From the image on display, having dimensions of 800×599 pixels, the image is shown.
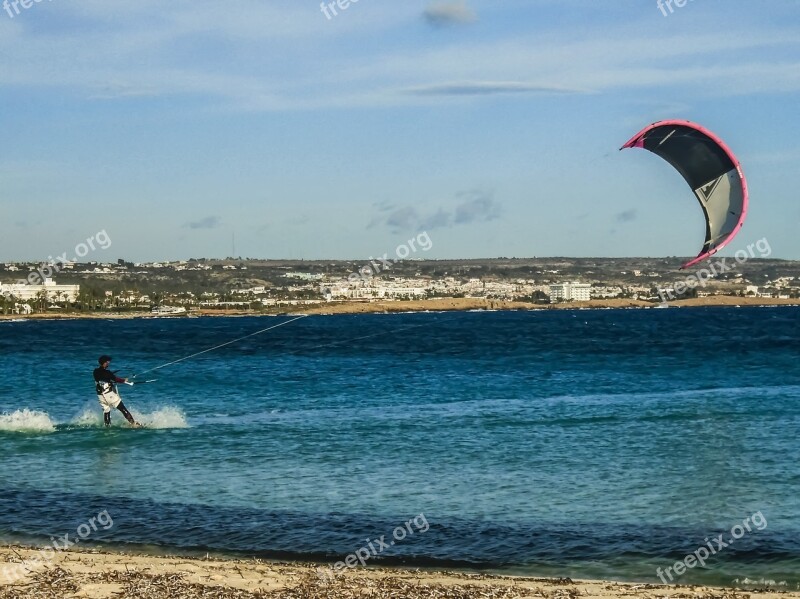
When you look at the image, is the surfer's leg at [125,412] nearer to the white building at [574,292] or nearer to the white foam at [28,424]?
the white foam at [28,424]

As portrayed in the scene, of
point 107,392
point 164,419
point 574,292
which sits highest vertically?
point 574,292

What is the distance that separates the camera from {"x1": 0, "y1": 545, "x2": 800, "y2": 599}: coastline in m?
9.73

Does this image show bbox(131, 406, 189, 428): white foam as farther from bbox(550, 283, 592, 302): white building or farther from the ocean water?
bbox(550, 283, 592, 302): white building

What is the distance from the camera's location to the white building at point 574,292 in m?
182

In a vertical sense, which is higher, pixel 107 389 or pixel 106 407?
pixel 107 389

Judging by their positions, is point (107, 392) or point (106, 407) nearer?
point (107, 392)

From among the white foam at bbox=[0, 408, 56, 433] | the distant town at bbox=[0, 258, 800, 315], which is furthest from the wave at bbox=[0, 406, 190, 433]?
the distant town at bbox=[0, 258, 800, 315]

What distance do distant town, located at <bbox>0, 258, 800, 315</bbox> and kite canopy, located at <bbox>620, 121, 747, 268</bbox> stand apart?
116 m

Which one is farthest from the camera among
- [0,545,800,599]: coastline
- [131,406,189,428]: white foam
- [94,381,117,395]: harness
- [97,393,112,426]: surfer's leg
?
[131,406,189,428]: white foam

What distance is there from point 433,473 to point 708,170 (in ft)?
25.7

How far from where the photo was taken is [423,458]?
18062 millimetres

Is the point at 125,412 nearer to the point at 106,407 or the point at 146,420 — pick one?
the point at 106,407

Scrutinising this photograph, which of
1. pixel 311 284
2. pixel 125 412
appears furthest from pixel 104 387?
pixel 311 284

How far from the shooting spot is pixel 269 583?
10227mm
